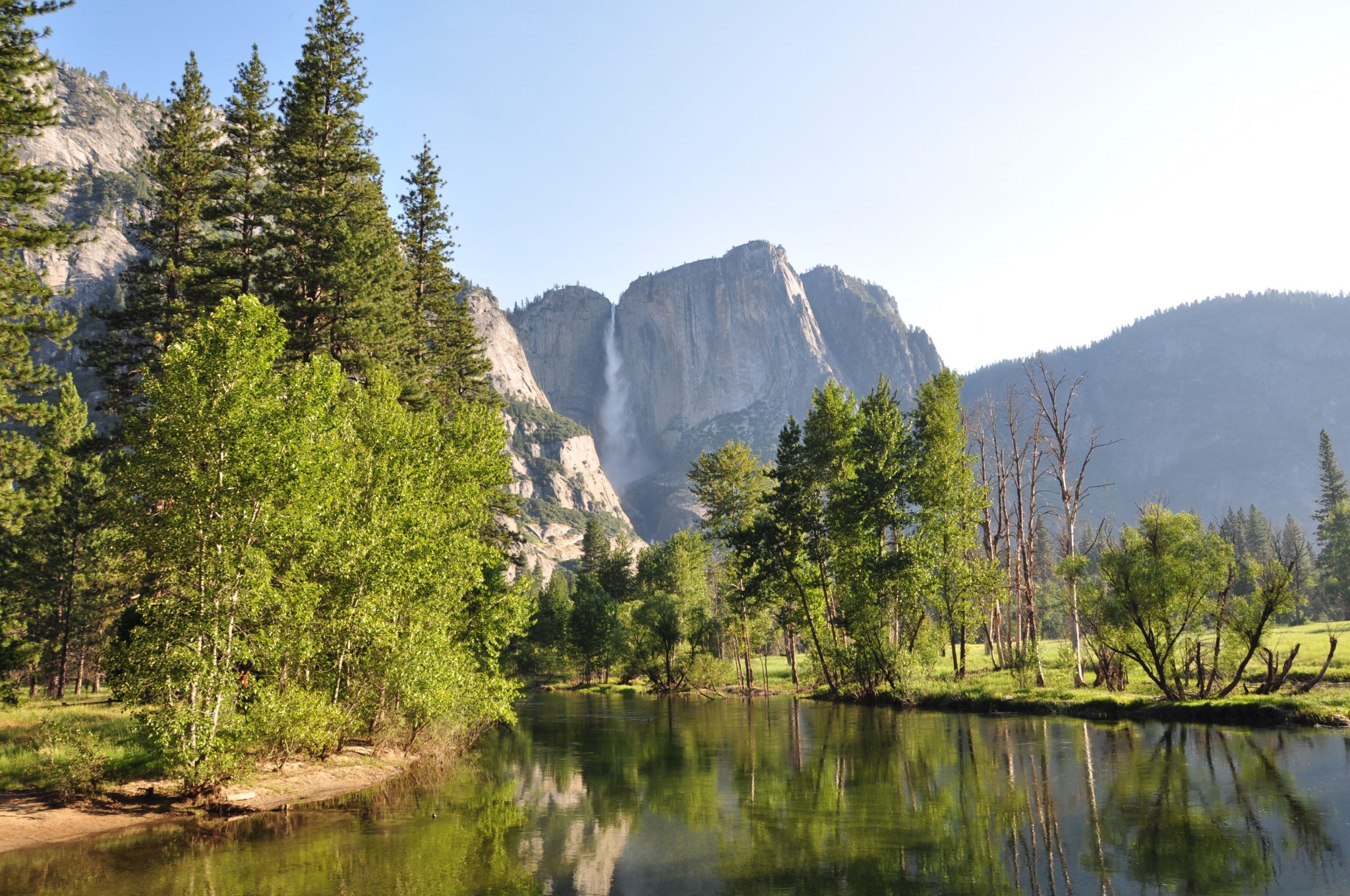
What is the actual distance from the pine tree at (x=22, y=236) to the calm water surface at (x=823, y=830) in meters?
17.4

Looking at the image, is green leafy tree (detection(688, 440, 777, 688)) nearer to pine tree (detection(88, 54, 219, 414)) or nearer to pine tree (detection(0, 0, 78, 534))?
pine tree (detection(88, 54, 219, 414))

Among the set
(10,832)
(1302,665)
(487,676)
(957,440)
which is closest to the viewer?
(10,832)

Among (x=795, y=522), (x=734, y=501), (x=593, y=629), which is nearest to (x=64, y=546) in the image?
(x=734, y=501)

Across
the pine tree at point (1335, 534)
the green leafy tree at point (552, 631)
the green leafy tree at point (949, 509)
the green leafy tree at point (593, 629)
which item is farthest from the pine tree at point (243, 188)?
the pine tree at point (1335, 534)

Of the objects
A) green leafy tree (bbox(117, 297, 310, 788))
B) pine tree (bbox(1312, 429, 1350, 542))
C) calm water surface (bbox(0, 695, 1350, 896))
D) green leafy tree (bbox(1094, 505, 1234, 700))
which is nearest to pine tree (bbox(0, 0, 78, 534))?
green leafy tree (bbox(117, 297, 310, 788))

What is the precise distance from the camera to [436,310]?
149ft

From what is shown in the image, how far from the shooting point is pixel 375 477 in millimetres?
25156

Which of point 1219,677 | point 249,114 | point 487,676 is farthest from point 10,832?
point 1219,677

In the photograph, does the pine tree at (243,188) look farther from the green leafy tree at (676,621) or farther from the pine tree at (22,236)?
the green leafy tree at (676,621)

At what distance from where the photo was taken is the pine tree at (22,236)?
22.1 metres

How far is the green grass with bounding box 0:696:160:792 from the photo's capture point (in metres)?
18.6

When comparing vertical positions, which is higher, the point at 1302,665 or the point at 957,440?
the point at 957,440

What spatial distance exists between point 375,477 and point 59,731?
34.7 ft

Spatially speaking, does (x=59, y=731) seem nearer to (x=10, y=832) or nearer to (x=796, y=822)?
(x=10, y=832)
